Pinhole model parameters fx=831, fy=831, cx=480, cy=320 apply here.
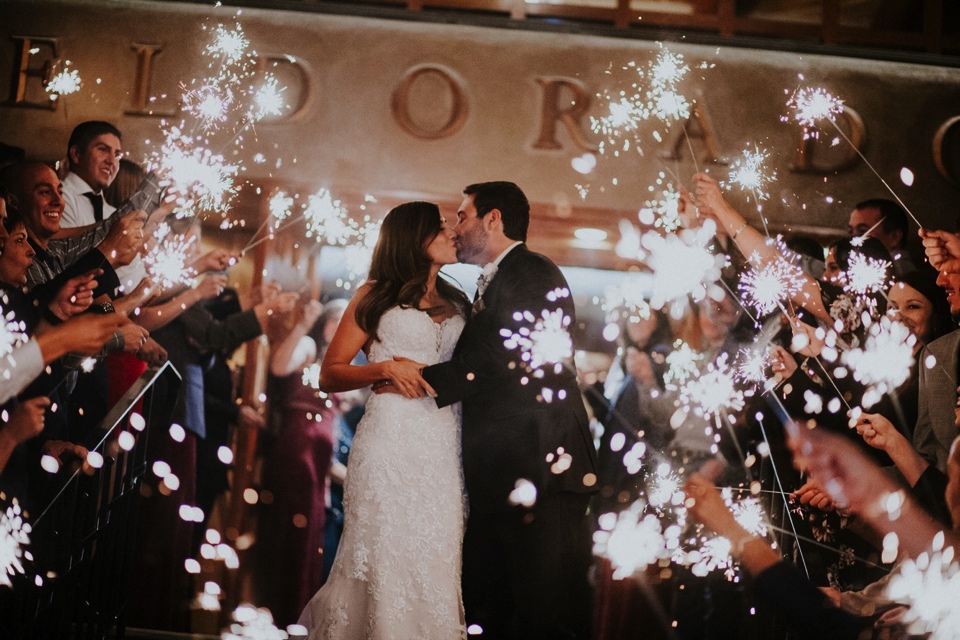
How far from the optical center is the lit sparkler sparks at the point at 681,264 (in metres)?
3.42

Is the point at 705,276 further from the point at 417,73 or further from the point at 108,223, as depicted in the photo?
the point at 108,223

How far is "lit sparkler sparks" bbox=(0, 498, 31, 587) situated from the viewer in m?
2.98

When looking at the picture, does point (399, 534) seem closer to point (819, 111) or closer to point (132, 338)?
point (132, 338)

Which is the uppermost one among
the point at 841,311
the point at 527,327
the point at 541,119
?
the point at 541,119

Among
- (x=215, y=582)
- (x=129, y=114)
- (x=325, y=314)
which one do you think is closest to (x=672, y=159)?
(x=325, y=314)

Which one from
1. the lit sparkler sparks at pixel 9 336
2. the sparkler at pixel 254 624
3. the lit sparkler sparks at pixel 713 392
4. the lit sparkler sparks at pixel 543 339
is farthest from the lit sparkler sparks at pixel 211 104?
the lit sparkler sparks at pixel 713 392

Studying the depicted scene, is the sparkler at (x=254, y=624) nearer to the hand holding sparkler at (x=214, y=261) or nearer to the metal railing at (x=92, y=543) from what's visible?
the metal railing at (x=92, y=543)

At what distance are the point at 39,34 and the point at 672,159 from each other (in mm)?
2673

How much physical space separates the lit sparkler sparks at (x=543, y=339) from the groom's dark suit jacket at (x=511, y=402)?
0.02 metres

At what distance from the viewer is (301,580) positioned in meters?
3.30

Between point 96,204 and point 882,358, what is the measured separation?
3204 mm

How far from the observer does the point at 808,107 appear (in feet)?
11.3

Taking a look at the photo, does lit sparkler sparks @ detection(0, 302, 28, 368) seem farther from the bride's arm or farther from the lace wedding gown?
the lace wedding gown

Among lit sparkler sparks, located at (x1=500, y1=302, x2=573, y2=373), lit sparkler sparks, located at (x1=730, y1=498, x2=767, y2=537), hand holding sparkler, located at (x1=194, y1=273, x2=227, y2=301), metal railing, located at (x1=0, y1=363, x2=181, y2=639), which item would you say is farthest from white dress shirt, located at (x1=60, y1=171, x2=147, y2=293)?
lit sparkler sparks, located at (x1=730, y1=498, x2=767, y2=537)
